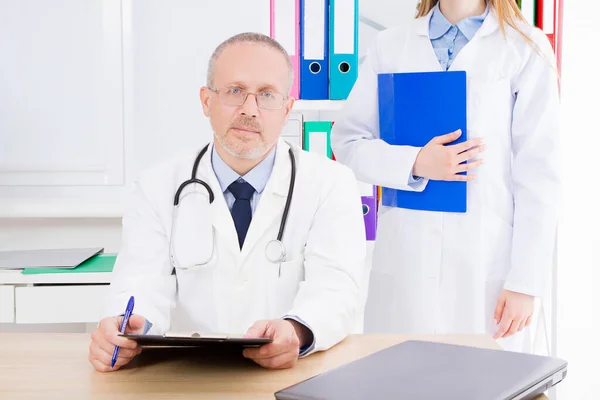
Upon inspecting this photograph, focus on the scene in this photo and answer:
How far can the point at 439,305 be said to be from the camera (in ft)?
5.66

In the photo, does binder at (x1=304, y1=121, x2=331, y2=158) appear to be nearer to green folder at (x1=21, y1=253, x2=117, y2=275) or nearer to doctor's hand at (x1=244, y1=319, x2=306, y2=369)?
green folder at (x1=21, y1=253, x2=117, y2=275)

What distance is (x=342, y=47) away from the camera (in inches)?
79.5

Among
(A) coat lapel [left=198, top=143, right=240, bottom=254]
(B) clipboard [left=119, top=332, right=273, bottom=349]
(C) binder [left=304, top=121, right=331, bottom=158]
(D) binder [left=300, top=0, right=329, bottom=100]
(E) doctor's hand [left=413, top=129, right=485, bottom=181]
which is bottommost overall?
(B) clipboard [left=119, top=332, right=273, bottom=349]

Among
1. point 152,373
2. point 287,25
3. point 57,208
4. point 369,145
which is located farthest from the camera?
point 57,208

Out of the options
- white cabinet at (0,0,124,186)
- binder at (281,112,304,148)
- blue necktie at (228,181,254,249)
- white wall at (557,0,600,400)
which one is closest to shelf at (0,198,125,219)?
white cabinet at (0,0,124,186)

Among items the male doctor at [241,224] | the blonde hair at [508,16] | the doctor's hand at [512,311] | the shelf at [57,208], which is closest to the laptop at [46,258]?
the shelf at [57,208]

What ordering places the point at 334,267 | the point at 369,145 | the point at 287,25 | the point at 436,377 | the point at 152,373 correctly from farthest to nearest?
the point at 287,25 < the point at 369,145 < the point at 334,267 < the point at 152,373 < the point at 436,377

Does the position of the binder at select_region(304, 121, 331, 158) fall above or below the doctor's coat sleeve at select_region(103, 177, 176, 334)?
above

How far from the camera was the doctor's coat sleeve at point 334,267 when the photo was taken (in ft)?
3.66

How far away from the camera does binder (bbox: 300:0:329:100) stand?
2.01 m

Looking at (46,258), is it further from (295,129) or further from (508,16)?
(508,16)

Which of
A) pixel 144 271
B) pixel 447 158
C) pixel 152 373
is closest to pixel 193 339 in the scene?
pixel 152 373

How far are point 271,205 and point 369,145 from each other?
48cm

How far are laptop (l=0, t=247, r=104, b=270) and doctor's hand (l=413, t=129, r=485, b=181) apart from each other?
1.11 metres
